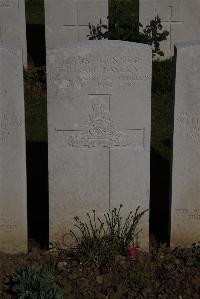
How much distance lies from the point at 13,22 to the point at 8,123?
577 centimetres

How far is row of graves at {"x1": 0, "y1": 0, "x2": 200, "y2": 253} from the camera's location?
4.82 meters

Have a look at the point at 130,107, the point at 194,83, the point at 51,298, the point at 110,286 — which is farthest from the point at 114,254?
the point at 194,83

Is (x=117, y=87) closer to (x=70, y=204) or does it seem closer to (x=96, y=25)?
(x=70, y=204)

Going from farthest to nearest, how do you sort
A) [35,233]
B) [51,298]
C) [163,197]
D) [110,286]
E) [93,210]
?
[163,197] → [35,233] → [93,210] → [110,286] → [51,298]

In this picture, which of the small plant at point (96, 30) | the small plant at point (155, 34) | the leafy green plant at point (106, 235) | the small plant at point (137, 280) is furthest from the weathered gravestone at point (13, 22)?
the small plant at point (137, 280)

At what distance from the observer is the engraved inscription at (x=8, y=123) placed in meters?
4.90

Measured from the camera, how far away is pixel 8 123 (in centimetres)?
492

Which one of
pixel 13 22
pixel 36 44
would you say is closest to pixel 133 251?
pixel 13 22

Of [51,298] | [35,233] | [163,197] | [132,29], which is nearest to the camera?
[51,298]

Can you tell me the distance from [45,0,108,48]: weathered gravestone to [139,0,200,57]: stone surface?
85cm

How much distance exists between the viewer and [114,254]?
16.2 feet

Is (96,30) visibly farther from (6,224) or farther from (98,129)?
(6,224)

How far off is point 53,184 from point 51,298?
1124mm

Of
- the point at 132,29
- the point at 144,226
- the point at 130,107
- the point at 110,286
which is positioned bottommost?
the point at 110,286
